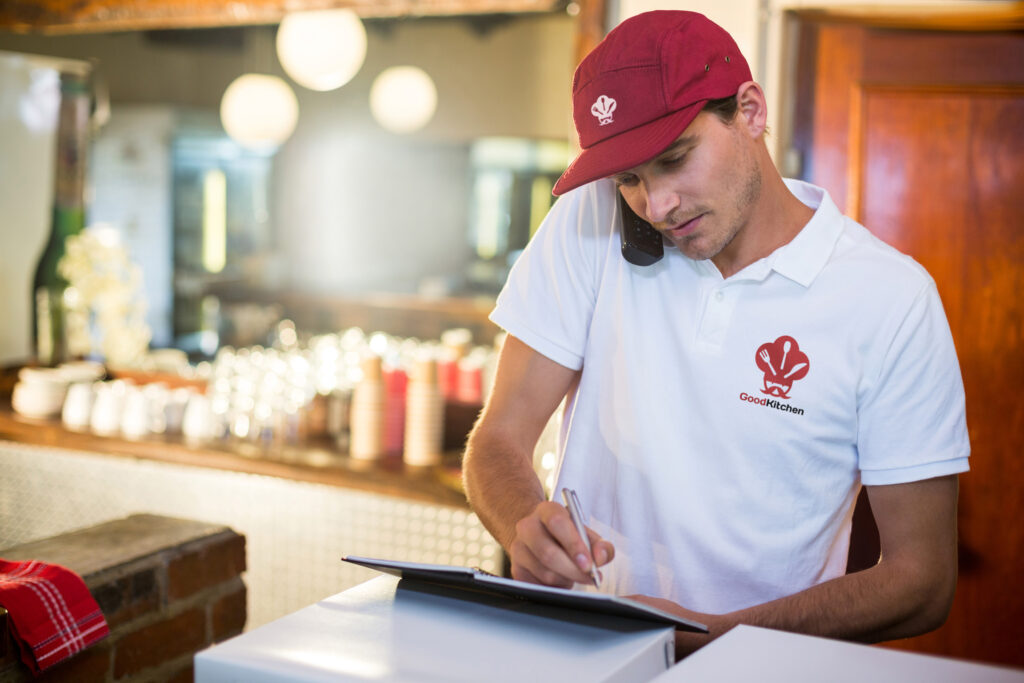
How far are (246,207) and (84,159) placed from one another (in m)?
4.17

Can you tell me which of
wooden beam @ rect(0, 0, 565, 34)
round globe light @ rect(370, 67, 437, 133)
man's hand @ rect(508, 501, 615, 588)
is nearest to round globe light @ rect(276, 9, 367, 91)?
wooden beam @ rect(0, 0, 565, 34)

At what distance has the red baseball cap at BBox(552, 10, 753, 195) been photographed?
1.29m

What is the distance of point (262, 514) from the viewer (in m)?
3.48

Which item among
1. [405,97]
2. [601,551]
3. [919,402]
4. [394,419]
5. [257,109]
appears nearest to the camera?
[601,551]

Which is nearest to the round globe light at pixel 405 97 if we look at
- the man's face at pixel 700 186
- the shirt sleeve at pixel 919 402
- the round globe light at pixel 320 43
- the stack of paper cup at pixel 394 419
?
the round globe light at pixel 320 43

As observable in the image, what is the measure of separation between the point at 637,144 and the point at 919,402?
1.79 feet

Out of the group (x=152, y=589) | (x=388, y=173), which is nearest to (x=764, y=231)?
(x=152, y=589)

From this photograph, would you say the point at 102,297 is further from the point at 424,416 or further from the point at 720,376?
the point at 720,376

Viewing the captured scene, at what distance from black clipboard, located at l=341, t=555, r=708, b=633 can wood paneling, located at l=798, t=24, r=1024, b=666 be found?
2.37m

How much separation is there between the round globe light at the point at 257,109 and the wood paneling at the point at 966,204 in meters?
3.03

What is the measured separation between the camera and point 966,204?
296 cm

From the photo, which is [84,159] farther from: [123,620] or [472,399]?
[123,620]

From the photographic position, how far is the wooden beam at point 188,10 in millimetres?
3664

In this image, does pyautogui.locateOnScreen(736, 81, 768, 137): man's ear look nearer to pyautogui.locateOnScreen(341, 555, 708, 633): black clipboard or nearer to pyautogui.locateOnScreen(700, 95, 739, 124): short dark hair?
pyautogui.locateOnScreen(700, 95, 739, 124): short dark hair
